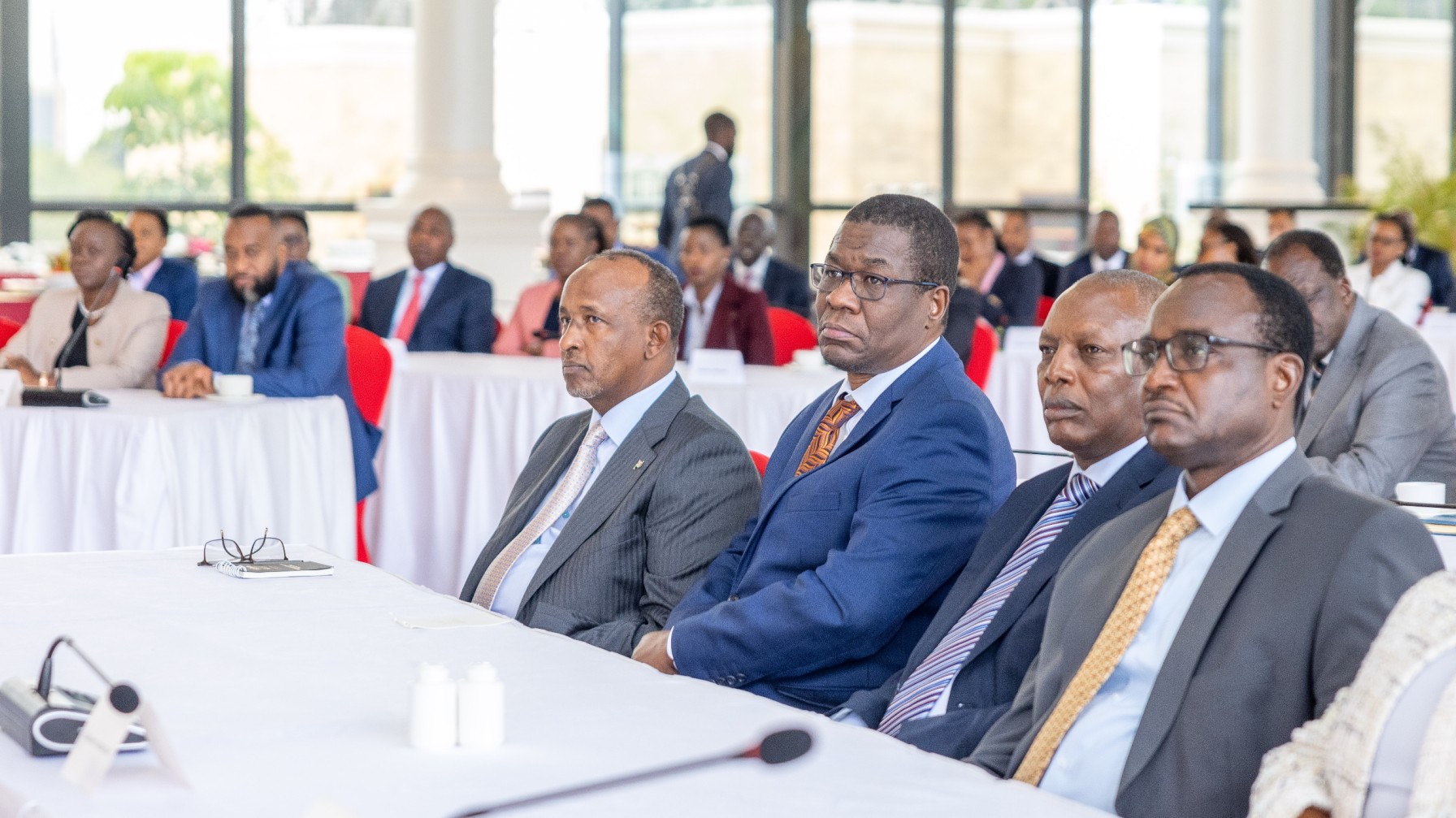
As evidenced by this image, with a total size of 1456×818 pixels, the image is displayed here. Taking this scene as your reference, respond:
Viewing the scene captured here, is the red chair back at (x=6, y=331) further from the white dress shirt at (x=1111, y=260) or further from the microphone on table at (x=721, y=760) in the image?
the white dress shirt at (x=1111, y=260)

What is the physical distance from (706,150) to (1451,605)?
8607 millimetres

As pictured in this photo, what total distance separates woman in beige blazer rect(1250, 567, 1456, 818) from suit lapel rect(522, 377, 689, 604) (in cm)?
156

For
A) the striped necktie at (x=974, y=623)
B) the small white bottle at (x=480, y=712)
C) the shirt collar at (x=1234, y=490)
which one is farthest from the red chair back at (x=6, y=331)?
the shirt collar at (x=1234, y=490)

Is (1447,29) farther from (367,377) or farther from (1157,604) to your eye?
(1157,604)

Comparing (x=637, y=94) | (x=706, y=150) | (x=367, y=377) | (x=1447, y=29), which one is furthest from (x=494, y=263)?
(x=1447, y=29)

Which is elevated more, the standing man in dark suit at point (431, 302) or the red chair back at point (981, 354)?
the standing man in dark suit at point (431, 302)

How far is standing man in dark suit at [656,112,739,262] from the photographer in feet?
32.3

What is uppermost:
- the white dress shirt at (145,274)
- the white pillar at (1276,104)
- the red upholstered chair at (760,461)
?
the white pillar at (1276,104)

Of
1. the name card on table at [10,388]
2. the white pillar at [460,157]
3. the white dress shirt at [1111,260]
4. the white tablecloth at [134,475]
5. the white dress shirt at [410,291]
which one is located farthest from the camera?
the white dress shirt at [1111,260]

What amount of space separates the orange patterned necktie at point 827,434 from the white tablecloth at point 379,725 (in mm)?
656

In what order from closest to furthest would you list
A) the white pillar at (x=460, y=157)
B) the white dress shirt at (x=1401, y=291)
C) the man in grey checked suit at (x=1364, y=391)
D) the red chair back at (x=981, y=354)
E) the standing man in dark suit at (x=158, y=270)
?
the man in grey checked suit at (x=1364, y=391), the red chair back at (x=981, y=354), the standing man in dark suit at (x=158, y=270), the white dress shirt at (x=1401, y=291), the white pillar at (x=460, y=157)

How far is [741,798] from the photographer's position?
1.54 metres

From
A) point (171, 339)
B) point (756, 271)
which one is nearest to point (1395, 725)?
point (171, 339)

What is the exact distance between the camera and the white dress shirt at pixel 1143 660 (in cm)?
198
